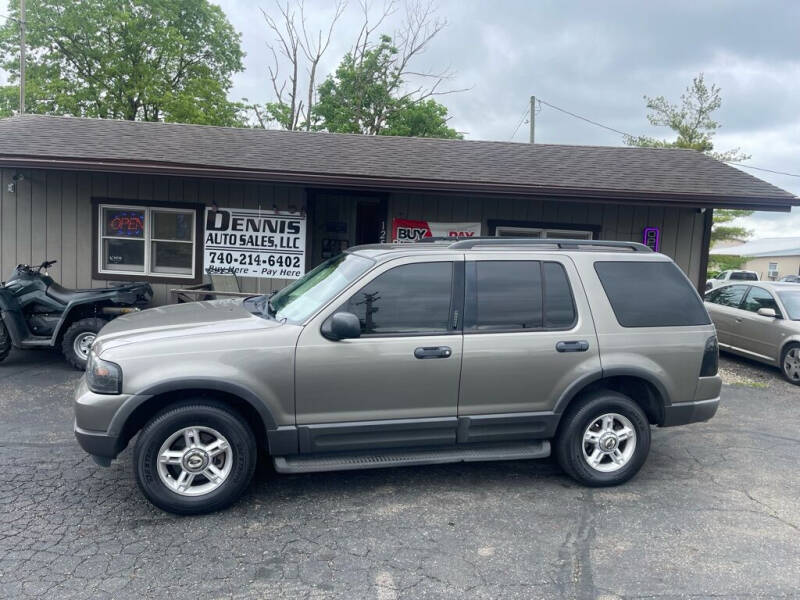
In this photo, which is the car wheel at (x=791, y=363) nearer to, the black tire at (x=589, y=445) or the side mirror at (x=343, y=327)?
the black tire at (x=589, y=445)

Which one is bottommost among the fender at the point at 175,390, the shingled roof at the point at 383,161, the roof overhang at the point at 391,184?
the fender at the point at 175,390

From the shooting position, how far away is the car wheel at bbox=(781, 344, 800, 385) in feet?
27.6

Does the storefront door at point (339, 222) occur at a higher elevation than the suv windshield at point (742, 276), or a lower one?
higher

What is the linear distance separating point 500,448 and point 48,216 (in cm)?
845

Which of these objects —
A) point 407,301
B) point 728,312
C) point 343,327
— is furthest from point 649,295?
point 728,312

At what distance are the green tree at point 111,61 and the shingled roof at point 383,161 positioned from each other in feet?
56.3

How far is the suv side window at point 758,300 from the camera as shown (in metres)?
9.24

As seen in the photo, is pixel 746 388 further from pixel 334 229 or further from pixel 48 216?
pixel 48 216

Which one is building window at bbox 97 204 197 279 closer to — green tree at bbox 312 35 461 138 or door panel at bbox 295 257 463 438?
door panel at bbox 295 257 463 438

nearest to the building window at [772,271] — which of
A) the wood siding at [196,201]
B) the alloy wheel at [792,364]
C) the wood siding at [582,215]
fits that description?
the wood siding at [582,215]

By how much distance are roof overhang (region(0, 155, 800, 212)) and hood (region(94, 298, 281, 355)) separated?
4260 millimetres

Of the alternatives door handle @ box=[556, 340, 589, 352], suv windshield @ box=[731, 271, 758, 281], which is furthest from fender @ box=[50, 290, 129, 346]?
suv windshield @ box=[731, 271, 758, 281]

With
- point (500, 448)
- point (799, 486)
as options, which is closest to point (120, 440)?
point (500, 448)

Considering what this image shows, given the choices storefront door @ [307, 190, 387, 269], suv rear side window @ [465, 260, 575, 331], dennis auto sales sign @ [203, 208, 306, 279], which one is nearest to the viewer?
suv rear side window @ [465, 260, 575, 331]
